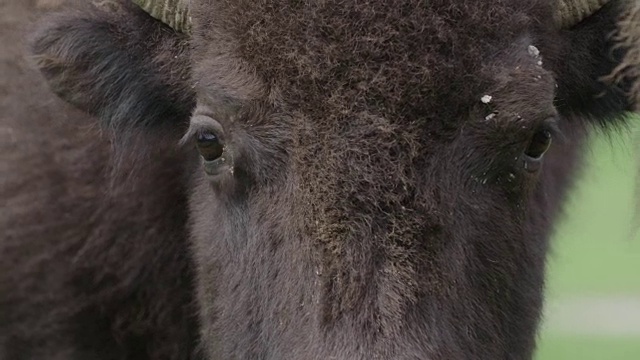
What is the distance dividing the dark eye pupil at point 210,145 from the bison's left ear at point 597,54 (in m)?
1.26

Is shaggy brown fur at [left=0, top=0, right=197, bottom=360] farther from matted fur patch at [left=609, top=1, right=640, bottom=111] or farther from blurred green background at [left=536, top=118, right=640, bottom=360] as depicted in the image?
blurred green background at [left=536, top=118, right=640, bottom=360]

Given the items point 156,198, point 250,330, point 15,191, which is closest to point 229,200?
point 250,330

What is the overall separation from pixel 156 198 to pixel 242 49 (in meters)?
1.56

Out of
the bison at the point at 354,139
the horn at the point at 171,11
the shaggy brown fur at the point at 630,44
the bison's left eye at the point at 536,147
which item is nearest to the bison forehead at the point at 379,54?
the bison at the point at 354,139

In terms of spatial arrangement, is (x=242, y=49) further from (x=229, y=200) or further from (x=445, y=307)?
(x=445, y=307)

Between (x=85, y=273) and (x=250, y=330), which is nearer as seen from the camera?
(x=250, y=330)

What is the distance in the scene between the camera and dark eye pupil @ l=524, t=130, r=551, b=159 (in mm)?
4250

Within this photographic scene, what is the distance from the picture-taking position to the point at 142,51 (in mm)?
5027

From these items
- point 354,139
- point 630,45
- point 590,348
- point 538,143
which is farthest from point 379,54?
point 590,348

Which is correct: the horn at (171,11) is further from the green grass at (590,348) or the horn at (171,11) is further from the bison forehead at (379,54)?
the green grass at (590,348)

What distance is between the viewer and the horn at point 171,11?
4809mm

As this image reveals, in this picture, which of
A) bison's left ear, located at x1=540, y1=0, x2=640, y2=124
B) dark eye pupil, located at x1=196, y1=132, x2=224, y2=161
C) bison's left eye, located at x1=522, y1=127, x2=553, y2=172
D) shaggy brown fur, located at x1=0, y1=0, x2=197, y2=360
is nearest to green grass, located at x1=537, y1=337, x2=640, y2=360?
shaggy brown fur, located at x1=0, y1=0, x2=197, y2=360

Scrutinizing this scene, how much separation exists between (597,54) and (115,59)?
1986 millimetres

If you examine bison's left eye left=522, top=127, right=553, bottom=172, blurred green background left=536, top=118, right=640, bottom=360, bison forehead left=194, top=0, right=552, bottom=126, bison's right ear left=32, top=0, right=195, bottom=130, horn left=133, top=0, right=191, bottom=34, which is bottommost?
blurred green background left=536, top=118, right=640, bottom=360
